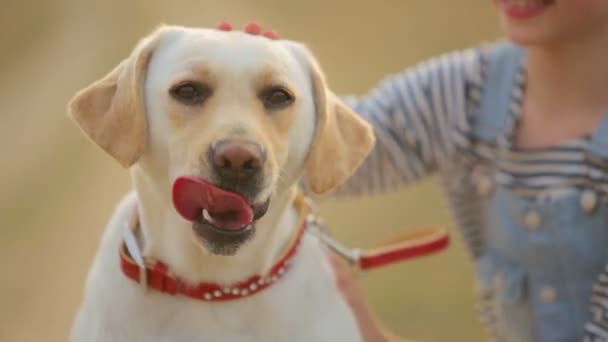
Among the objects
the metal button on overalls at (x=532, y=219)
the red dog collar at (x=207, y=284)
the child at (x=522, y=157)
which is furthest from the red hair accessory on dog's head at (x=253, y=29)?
the metal button on overalls at (x=532, y=219)

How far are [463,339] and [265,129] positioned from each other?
1.88 m

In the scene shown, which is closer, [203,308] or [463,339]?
[203,308]

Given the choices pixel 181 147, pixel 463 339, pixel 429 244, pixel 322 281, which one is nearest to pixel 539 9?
pixel 429 244

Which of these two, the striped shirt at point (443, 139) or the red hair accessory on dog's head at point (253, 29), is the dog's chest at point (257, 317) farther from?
the striped shirt at point (443, 139)

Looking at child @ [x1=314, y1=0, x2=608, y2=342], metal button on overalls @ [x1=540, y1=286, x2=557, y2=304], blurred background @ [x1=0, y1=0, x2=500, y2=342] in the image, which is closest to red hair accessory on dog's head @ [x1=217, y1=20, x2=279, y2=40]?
child @ [x1=314, y1=0, x2=608, y2=342]

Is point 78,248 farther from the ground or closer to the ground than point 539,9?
closer to the ground

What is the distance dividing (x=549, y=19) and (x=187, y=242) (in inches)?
31.8

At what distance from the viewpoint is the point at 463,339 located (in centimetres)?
279

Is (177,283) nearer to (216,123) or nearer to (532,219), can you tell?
(216,123)

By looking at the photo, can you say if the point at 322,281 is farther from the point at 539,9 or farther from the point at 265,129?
the point at 539,9

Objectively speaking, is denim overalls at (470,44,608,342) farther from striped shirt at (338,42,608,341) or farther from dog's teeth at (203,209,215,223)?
dog's teeth at (203,209,215,223)

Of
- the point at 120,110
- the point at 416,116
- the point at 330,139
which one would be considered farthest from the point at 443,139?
the point at 120,110

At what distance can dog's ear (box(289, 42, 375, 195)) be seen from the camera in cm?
120

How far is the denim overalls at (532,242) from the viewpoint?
5.14 ft
